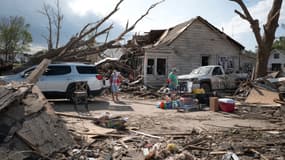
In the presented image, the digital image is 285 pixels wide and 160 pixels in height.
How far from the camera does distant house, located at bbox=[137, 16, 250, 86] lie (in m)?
21.3

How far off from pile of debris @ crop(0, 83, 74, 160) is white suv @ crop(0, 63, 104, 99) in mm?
6725

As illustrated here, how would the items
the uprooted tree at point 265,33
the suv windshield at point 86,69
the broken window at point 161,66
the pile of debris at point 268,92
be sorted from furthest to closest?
the broken window at point 161,66
the uprooted tree at point 265,33
the suv windshield at point 86,69
the pile of debris at point 268,92

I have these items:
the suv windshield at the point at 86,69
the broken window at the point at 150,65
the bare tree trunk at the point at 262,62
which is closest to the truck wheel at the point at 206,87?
the bare tree trunk at the point at 262,62

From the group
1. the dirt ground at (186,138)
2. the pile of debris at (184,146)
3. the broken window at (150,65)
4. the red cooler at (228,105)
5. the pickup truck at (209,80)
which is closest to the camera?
the pile of debris at (184,146)

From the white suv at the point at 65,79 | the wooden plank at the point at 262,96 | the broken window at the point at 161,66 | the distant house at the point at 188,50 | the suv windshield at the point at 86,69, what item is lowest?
the wooden plank at the point at 262,96

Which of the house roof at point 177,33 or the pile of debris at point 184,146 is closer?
the pile of debris at point 184,146

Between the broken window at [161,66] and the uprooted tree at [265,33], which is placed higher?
the uprooted tree at [265,33]

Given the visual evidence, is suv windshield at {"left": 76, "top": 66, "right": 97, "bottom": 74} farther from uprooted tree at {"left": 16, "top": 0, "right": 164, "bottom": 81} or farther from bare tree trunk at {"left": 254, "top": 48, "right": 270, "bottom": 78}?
bare tree trunk at {"left": 254, "top": 48, "right": 270, "bottom": 78}

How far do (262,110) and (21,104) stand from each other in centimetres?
921

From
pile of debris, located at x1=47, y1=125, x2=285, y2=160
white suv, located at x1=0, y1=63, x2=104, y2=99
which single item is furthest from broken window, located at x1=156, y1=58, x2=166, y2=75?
pile of debris, located at x1=47, y1=125, x2=285, y2=160

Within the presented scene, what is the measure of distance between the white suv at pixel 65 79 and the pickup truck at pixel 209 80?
4991 mm

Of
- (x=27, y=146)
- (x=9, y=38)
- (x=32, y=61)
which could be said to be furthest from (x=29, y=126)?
(x=9, y=38)

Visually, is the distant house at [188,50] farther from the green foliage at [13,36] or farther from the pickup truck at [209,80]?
the green foliage at [13,36]

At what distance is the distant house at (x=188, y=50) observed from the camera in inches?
839
